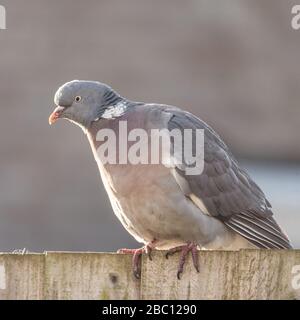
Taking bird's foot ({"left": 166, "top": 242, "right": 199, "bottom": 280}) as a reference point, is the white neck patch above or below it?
above

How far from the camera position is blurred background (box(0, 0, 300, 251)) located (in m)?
9.20

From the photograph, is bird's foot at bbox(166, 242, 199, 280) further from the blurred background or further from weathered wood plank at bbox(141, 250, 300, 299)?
the blurred background

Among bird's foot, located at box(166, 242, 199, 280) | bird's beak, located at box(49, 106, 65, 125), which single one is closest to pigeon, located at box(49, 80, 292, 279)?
bird's beak, located at box(49, 106, 65, 125)

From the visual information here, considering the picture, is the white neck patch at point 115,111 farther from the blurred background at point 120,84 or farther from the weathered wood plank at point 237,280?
the blurred background at point 120,84

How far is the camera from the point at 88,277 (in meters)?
3.70

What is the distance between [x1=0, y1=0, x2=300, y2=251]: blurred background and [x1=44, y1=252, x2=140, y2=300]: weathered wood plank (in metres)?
5.30

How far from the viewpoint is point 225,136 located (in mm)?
9352

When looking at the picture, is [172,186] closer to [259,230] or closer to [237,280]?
[259,230]

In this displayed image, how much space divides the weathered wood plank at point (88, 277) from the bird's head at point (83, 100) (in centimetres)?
153

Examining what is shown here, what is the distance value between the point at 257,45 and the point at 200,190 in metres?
4.82

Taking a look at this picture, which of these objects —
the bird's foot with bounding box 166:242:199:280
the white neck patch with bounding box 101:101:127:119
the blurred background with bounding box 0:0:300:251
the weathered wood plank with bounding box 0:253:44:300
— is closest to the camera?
the weathered wood plank with bounding box 0:253:44:300

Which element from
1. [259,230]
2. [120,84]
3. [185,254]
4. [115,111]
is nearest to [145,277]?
[185,254]

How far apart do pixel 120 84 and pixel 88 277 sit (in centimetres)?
573
